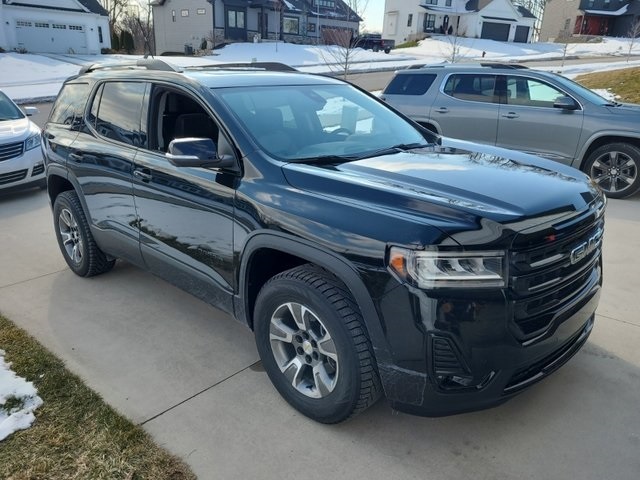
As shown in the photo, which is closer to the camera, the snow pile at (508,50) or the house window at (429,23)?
the snow pile at (508,50)

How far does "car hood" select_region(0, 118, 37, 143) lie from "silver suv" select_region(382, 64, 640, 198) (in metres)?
5.88

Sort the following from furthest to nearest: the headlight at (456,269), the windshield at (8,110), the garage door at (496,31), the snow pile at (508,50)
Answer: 1. the garage door at (496,31)
2. the snow pile at (508,50)
3. the windshield at (8,110)
4. the headlight at (456,269)

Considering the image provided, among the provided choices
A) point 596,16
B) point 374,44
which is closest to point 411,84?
point 374,44

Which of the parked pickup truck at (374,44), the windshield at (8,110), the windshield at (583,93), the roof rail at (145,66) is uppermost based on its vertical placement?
the parked pickup truck at (374,44)

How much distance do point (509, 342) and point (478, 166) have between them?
1.18m

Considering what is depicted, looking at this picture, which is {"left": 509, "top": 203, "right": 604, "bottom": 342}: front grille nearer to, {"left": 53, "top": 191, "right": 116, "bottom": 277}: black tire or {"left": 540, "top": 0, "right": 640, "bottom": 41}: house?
{"left": 53, "top": 191, "right": 116, "bottom": 277}: black tire

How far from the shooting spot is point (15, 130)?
7902mm

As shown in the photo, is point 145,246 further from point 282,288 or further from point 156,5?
point 156,5

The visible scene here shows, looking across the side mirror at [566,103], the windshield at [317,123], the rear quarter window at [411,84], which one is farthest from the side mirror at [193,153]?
the rear quarter window at [411,84]

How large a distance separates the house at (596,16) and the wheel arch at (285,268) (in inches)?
2718

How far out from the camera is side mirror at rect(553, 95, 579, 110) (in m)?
7.31

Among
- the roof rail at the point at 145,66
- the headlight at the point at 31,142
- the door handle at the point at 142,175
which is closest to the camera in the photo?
the door handle at the point at 142,175

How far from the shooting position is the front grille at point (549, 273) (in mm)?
2295

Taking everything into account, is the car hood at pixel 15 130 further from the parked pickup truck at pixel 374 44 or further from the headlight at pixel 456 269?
the parked pickup truck at pixel 374 44
